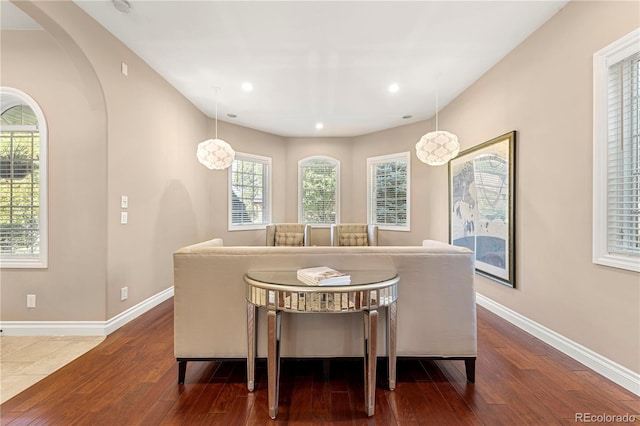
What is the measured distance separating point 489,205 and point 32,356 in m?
4.59

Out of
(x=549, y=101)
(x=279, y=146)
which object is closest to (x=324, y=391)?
(x=549, y=101)

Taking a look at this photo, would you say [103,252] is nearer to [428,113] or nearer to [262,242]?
[262,242]

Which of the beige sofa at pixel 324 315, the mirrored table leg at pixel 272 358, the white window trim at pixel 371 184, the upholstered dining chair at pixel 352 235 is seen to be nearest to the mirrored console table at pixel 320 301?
the mirrored table leg at pixel 272 358

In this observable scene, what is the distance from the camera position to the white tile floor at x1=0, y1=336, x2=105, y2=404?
1948 mm

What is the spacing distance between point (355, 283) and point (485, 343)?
1732 millimetres

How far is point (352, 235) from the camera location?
15.2ft

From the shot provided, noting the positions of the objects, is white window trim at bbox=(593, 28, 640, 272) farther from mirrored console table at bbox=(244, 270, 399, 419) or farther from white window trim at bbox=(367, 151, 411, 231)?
white window trim at bbox=(367, 151, 411, 231)

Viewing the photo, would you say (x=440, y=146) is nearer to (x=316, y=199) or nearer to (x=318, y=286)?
(x=318, y=286)

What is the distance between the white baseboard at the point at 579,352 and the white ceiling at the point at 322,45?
2.75 m

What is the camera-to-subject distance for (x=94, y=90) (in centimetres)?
269

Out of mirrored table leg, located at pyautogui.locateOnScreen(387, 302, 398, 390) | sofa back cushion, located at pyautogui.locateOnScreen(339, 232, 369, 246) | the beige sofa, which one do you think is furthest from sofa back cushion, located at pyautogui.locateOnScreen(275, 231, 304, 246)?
mirrored table leg, located at pyautogui.locateOnScreen(387, 302, 398, 390)

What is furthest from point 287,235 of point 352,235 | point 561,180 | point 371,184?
point 561,180

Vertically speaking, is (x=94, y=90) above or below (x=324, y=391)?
above

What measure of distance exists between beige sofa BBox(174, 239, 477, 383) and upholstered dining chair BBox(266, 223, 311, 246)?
261cm
